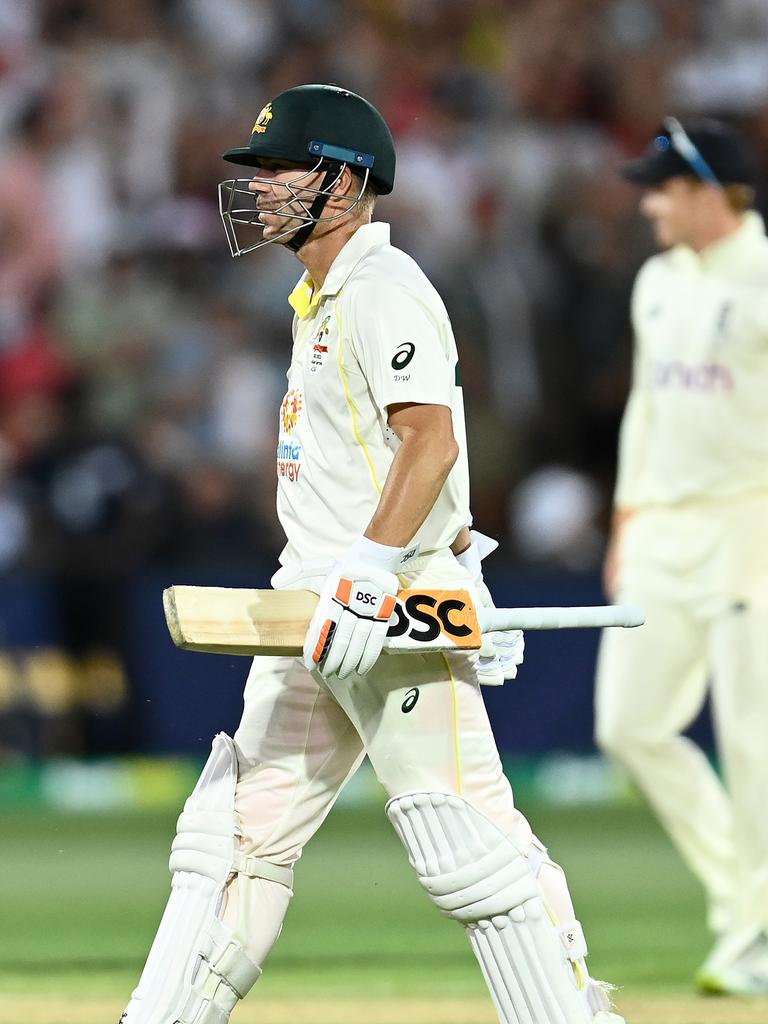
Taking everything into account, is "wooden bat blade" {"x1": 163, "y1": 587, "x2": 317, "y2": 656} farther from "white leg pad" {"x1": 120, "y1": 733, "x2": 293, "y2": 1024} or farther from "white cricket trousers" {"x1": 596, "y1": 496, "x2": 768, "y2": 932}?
"white cricket trousers" {"x1": 596, "y1": 496, "x2": 768, "y2": 932}

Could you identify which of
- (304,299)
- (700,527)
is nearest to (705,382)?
(700,527)

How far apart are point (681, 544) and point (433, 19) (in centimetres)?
685

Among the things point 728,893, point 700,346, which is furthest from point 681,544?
point 728,893

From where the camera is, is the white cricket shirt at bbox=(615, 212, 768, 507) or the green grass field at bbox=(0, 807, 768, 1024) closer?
the green grass field at bbox=(0, 807, 768, 1024)

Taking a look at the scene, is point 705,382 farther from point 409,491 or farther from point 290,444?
point 409,491

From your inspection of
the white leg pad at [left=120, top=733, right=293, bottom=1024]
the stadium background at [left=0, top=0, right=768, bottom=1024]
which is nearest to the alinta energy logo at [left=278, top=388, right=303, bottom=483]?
the white leg pad at [left=120, top=733, right=293, bottom=1024]

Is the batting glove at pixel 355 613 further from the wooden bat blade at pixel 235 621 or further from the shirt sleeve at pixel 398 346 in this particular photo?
the shirt sleeve at pixel 398 346

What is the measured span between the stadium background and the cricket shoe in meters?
1.79

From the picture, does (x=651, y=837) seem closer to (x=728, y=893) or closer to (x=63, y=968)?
(x=728, y=893)

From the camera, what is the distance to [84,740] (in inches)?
372

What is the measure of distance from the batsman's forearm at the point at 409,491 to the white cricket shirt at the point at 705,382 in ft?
8.55

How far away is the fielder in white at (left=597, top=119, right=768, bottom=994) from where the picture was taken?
5.72 metres

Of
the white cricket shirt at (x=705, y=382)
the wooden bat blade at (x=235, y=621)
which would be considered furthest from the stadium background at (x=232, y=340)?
the wooden bat blade at (x=235, y=621)

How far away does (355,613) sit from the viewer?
11.0 feet
